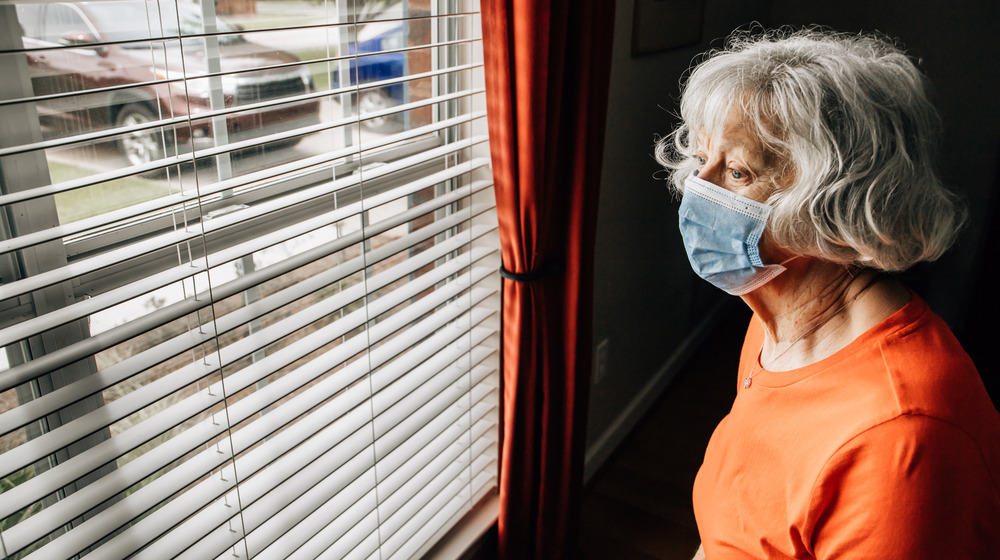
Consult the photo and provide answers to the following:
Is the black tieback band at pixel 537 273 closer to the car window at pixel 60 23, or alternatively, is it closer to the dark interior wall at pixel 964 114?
the car window at pixel 60 23

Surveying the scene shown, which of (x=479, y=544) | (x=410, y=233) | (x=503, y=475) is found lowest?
(x=479, y=544)

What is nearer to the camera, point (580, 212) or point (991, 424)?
point (991, 424)

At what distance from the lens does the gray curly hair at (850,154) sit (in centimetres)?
100

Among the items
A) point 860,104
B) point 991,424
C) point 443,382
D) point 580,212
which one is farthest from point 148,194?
point 991,424

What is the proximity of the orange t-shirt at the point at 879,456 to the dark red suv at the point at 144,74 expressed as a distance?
37.9 inches

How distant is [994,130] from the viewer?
10.6 ft

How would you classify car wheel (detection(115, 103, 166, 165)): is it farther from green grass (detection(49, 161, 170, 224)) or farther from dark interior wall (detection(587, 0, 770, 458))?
dark interior wall (detection(587, 0, 770, 458))

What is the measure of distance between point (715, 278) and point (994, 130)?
2.85 metres

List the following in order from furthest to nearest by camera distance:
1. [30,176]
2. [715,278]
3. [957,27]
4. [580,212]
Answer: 1. [957,27]
2. [580,212]
3. [715,278]
4. [30,176]

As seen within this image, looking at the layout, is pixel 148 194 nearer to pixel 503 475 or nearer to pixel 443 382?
pixel 443 382

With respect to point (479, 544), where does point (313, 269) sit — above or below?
above

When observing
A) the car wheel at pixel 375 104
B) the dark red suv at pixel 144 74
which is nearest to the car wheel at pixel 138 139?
the dark red suv at pixel 144 74

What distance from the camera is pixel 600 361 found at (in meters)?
2.44

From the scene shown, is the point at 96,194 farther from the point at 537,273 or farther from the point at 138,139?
the point at 537,273
